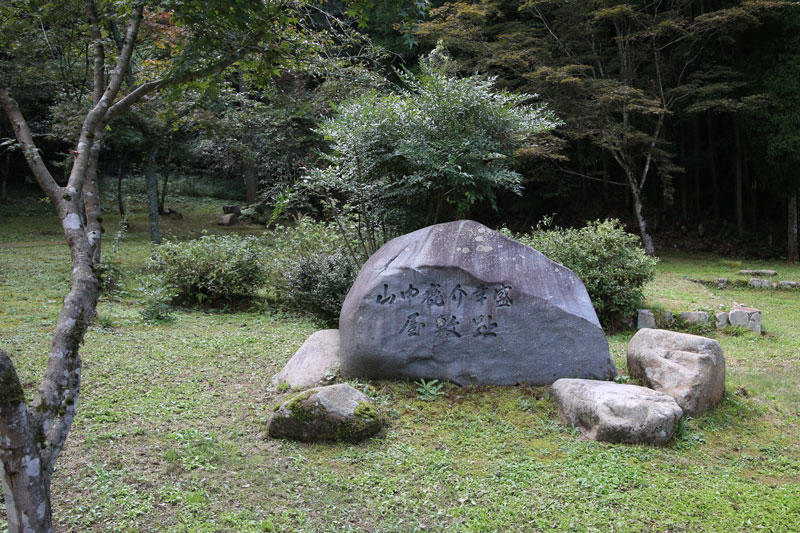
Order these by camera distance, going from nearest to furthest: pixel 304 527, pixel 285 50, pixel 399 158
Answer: pixel 304 527 → pixel 285 50 → pixel 399 158

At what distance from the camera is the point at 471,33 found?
50.1 feet

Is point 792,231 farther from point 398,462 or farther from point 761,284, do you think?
point 398,462

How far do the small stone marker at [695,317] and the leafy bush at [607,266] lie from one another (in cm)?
64

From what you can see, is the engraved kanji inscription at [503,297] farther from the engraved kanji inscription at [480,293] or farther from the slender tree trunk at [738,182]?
the slender tree trunk at [738,182]

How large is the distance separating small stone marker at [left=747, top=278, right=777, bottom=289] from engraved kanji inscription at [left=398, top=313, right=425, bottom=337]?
376 inches

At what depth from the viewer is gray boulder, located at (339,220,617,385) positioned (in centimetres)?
521

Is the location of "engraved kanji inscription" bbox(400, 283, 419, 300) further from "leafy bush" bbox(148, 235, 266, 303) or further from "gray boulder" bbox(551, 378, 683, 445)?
"leafy bush" bbox(148, 235, 266, 303)

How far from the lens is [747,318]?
785 cm

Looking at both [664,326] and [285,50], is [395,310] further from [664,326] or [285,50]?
[664,326]

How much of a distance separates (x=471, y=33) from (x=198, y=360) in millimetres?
12456

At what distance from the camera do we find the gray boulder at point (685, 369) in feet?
15.5

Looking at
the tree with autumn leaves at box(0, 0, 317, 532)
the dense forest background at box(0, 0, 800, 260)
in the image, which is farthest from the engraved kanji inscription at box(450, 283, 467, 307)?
the dense forest background at box(0, 0, 800, 260)

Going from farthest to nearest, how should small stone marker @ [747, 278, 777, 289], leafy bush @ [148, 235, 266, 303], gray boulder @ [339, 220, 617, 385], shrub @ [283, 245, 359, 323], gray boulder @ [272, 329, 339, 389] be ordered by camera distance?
small stone marker @ [747, 278, 777, 289] < leafy bush @ [148, 235, 266, 303] < shrub @ [283, 245, 359, 323] < gray boulder @ [272, 329, 339, 389] < gray boulder @ [339, 220, 617, 385]

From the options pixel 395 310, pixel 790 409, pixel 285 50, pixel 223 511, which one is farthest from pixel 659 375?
pixel 285 50
